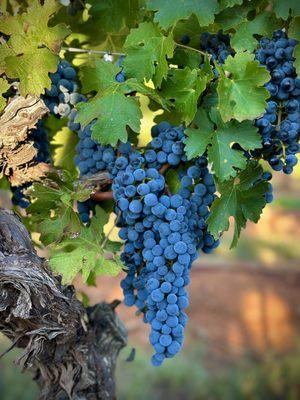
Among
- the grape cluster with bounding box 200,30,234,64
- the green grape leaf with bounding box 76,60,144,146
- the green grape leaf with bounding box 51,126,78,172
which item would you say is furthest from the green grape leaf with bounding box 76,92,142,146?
the green grape leaf with bounding box 51,126,78,172

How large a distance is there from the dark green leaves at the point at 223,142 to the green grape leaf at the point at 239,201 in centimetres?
4

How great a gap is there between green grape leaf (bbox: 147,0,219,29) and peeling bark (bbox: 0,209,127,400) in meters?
0.48

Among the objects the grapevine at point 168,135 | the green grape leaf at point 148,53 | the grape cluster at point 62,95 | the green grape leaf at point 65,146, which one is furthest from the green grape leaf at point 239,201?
the green grape leaf at point 65,146

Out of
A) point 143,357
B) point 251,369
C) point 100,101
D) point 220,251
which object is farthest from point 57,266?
point 220,251

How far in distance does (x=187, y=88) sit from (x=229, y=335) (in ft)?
15.4

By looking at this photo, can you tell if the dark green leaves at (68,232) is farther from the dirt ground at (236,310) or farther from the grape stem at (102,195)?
the dirt ground at (236,310)

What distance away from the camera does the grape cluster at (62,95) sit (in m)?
1.30

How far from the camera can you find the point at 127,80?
1180mm

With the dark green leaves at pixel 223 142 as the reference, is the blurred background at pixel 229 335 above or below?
below

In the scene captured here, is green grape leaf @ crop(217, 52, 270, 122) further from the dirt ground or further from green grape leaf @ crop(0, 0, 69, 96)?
the dirt ground

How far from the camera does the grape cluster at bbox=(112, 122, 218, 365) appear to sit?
1.18 m

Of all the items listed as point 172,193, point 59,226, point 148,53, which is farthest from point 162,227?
point 148,53

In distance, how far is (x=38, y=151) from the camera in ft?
4.51

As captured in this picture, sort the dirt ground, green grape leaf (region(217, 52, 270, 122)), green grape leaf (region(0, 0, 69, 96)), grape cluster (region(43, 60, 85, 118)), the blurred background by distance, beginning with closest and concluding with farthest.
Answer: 1. green grape leaf (region(217, 52, 270, 122))
2. green grape leaf (region(0, 0, 69, 96))
3. grape cluster (region(43, 60, 85, 118))
4. the blurred background
5. the dirt ground
